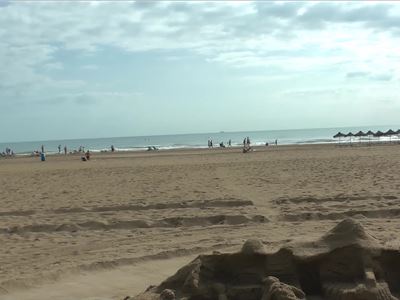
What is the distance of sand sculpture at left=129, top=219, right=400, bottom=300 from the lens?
172 inches

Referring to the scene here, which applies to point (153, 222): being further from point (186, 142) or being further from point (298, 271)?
point (186, 142)

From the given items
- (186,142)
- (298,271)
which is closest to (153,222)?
(298,271)

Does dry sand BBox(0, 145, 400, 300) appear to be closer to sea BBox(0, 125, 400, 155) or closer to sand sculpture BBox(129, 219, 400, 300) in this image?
sand sculpture BBox(129, 219, 400, 300)

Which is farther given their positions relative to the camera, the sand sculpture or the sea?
the sea

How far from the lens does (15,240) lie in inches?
348

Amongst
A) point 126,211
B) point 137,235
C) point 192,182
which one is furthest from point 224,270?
point 192,182

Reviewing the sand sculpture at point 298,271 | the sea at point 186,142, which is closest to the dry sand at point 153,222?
the sand sculpture at point 298,271

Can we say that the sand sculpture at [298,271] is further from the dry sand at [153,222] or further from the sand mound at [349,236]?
the dry sand at [153,222]

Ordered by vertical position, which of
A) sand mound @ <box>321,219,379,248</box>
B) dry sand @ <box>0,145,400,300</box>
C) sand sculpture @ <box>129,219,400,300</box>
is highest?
sand mound @ <box>321,219,379,248</box>

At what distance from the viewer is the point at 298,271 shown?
4617 mm

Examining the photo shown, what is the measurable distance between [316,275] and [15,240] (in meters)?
6.14

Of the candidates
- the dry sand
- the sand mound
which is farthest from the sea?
the sand mound

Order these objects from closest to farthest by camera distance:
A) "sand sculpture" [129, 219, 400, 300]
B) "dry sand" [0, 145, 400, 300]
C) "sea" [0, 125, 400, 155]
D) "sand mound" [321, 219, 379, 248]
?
"sand sculpture" [129, 219, 400, 300] → "sand mound" [321, 219, 379, 248] → "dry sand" [0, 145, 400, 300] → "sea" [0, 125, 400, 155]

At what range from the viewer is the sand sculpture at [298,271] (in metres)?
4.36
